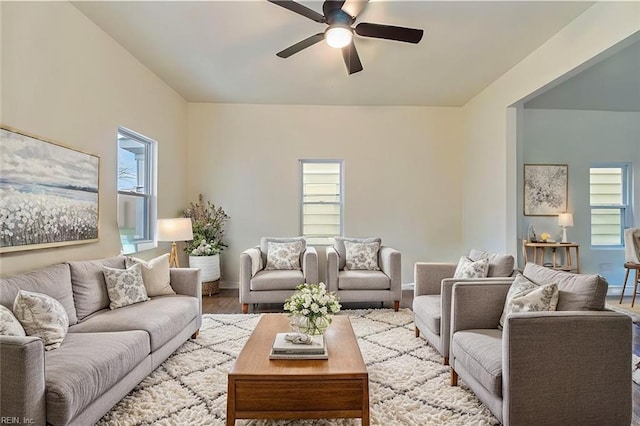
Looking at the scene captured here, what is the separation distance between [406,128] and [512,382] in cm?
438

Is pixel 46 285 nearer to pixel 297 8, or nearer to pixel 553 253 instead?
pixel 297 8

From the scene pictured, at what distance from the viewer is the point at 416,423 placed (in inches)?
77.9

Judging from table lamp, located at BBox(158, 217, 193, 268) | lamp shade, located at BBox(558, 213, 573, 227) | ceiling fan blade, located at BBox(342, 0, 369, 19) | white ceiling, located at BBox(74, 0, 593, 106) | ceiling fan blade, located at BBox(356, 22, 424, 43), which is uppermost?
white ceiling, located at BBox(74, 0, 593, 106)

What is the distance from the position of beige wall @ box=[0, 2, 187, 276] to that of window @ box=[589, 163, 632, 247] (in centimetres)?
663

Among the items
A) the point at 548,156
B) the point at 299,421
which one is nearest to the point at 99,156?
the point at 299,421

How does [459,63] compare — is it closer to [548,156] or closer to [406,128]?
[406,128]

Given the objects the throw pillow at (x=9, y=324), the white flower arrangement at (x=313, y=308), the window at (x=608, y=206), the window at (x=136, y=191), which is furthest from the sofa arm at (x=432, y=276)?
the window at (x=608, y=206)

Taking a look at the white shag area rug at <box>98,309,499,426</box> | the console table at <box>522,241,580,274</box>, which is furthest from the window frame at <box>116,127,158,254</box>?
the console table at <box>522,241,580,274</box>

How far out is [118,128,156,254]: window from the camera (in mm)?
3760

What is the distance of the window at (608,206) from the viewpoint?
18.0 feet

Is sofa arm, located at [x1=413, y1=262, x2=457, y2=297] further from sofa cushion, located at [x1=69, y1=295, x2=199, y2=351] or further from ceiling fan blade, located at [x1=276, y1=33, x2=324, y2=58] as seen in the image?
ceiling fan blade, located at [x1=276, y1=33, x2=324, y2=58]

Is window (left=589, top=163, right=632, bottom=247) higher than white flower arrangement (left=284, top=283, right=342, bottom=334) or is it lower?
higher

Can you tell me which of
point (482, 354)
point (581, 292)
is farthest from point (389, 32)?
point (482, 354)

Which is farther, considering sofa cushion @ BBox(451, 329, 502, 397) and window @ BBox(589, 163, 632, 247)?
window @ BBox(589, 163, 632, 247)
